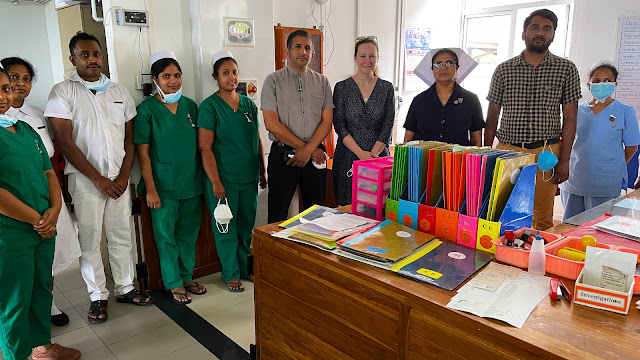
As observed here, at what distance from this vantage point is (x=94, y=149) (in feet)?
8.58

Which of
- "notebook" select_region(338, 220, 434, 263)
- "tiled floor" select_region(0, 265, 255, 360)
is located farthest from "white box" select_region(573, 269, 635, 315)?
"tiled floor" select_region(0, 265, 255, 360)

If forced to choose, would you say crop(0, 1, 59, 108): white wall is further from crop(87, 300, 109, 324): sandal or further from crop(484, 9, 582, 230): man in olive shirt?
crop(484, 9, 582, 230): man in olive shirt

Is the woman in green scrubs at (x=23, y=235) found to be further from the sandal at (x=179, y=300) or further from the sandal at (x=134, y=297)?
the sandal at (x=179, y=300)

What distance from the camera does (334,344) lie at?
1588 millimetres

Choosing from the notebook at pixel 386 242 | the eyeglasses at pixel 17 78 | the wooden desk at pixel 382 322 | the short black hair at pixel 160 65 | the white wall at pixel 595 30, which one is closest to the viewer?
the wooden desk at pixel 382 322

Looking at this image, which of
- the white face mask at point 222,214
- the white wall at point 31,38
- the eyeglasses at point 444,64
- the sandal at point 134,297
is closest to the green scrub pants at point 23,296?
the sandal at point 134,297

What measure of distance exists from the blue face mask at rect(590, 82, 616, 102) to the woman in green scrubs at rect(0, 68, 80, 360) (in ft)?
10.9

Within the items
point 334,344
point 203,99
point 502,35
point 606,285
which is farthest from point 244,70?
point 502,35

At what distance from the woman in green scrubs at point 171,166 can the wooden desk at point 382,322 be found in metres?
1.21

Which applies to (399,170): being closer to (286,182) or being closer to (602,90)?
(286,182)

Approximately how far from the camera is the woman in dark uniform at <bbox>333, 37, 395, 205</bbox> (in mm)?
2887

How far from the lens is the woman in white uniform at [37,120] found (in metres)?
2.39

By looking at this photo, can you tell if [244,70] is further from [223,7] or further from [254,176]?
[254,176]

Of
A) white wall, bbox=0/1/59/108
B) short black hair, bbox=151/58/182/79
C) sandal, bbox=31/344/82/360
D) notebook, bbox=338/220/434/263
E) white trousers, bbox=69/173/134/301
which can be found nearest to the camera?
notebook, bbox=338/220/434/263
